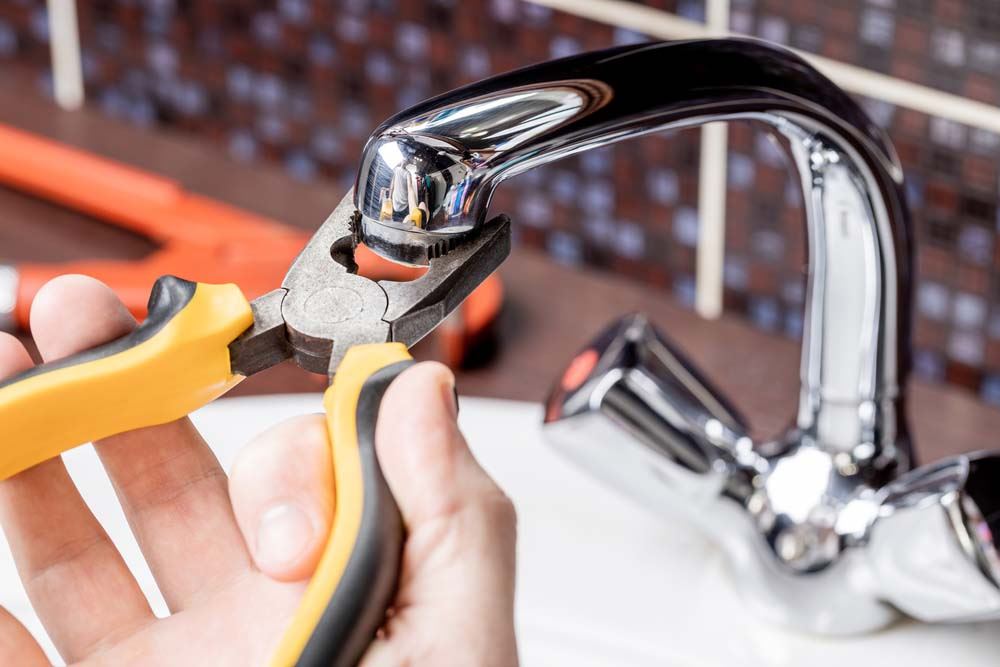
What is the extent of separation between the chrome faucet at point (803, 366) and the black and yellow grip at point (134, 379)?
0.05 m

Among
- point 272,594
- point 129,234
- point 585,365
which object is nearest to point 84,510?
point 272,594

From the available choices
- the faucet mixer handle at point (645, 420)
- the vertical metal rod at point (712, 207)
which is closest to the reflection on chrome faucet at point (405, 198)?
the faucet mixer handle at point (645, 420)

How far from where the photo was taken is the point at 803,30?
55 centimetres

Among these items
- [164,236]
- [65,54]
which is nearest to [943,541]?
[164,236]

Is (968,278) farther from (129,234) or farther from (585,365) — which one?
(129,234)

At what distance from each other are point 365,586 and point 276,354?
0.09 meters

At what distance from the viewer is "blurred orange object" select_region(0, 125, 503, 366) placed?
0.61 metres

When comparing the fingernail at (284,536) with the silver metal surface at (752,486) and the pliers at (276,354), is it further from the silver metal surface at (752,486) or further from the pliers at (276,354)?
the silver metal surface at (752,486)

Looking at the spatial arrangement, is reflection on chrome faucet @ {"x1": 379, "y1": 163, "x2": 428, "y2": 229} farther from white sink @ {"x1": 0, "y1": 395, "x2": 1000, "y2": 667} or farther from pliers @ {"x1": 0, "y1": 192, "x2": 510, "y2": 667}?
white sink @ {"x1": 0, "y1": 395, "x2": 1000, "y2": 667}

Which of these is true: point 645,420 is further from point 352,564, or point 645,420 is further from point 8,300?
point 8,300

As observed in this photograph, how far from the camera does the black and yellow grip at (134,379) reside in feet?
1.05

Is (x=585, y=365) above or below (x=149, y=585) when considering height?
above

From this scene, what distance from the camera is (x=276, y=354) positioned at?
35 centimetres

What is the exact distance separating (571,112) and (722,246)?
31cm
